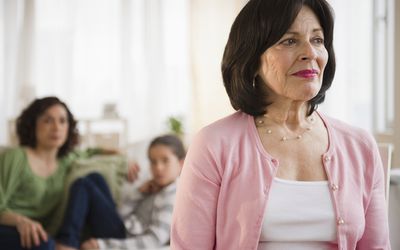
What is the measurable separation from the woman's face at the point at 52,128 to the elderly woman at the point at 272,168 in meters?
1.69

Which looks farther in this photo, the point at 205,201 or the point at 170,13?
the point at 170,13

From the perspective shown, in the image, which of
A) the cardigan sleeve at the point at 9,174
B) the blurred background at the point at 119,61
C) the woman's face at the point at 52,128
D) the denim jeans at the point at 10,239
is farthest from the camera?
the blurred background at the point at 119,61

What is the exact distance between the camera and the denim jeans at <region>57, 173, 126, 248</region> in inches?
91.4

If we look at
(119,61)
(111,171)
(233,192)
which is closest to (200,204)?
(233,192)

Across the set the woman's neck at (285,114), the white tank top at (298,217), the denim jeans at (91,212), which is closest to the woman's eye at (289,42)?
the woman's neck at (285,114)

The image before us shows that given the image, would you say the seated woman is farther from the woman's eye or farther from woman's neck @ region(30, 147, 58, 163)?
the woman's eye

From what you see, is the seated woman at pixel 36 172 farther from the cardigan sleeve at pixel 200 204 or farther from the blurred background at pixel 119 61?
the blurred background at pixel 119 61

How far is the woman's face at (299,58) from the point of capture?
3.10 ft

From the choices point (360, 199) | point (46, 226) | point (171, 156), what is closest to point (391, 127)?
point (171, 156)

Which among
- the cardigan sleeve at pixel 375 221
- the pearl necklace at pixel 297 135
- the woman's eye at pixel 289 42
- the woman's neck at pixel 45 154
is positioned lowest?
the woman's neck at pixel 45 154

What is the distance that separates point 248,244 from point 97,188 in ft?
5.25

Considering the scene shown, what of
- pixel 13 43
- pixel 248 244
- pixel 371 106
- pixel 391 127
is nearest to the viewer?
pixel 248 244

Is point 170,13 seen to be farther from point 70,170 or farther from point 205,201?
point 205,201

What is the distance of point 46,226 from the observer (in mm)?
Result: 2482
